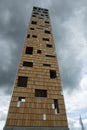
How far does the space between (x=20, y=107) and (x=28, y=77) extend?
22.4ft

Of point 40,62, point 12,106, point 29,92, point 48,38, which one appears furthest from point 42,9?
point 12,106

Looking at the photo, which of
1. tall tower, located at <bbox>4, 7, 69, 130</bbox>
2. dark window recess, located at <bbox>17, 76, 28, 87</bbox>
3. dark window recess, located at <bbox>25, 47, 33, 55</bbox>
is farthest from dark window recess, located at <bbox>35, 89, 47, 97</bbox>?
dark window recess, located at <bbox>25, 47, 33, 55</bbox>

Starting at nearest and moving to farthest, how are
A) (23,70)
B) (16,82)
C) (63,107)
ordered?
(63,107) < (16,82) < (23,70)

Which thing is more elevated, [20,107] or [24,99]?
[24,99]

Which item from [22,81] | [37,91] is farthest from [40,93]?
[22,81]

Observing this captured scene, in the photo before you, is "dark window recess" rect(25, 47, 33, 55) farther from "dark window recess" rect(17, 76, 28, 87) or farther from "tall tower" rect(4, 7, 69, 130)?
"dark window recess" rect(17, 76, 28, 87)

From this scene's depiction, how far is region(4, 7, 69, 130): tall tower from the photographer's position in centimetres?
2470

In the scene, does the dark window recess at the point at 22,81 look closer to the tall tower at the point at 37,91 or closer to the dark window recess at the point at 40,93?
the tall tower at the point at 37,91

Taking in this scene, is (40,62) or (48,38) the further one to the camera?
(48,38)

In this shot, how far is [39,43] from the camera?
3928 centimetres

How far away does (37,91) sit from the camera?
29703 millimetres

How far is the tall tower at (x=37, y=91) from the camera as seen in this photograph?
24.7 metres

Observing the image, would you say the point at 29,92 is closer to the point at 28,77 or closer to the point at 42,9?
the point at 28,77

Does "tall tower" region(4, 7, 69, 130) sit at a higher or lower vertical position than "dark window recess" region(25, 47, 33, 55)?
lower
